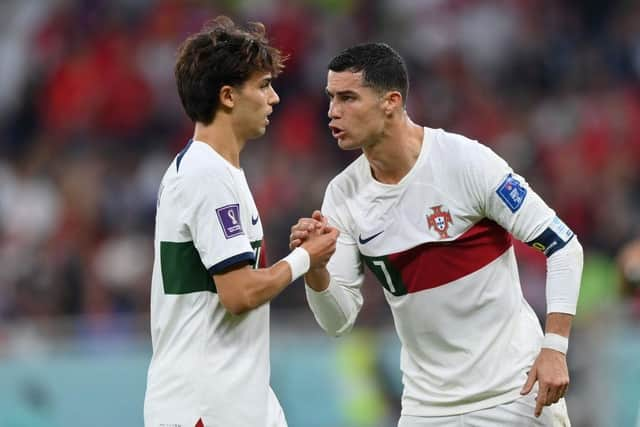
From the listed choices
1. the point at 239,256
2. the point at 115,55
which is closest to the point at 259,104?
the point at 239,256

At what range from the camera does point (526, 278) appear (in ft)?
33.4

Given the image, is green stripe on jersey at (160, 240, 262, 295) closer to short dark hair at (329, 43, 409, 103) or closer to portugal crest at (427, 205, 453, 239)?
portugal crest at (427, 205, 453, 239)

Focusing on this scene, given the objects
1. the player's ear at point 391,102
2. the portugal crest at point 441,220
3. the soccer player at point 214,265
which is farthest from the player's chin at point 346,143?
the soccer player at point 214,265

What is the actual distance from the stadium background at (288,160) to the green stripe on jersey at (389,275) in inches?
139

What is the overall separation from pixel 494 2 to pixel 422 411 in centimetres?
803

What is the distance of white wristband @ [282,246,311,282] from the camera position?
197 inches

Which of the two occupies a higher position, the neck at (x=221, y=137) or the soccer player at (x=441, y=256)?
the neck at (x=221, y=137)

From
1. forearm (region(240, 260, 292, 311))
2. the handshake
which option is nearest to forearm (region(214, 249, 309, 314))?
forearm (region(240, 260, 292, 311))

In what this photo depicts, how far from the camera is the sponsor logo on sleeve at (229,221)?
15.8 ft

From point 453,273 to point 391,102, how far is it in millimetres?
797

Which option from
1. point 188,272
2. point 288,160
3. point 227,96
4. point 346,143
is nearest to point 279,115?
point 288,160

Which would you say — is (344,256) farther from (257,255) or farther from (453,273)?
(257,255)

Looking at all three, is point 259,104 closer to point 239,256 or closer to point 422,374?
point 239,256

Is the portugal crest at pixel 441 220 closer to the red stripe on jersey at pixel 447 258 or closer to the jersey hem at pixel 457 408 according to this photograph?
the red stripe on jersey at pixel 447 258
